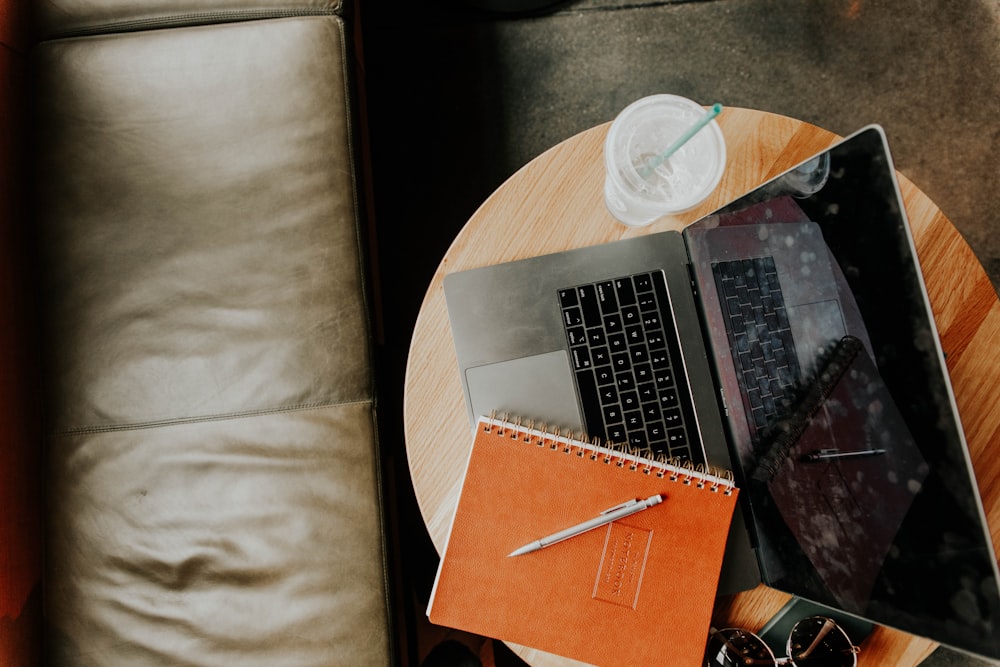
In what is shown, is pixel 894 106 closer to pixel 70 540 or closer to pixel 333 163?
pixel 333 163

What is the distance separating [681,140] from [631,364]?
0.30 meters

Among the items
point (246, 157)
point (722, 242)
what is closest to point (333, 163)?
point (246, 157)

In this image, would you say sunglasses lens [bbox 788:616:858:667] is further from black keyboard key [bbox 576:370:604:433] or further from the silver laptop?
black keyboard key [bbox 576:370:604:433]

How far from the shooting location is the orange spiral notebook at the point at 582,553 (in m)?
0.75

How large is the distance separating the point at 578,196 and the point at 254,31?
1.99 feet

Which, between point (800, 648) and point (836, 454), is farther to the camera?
point (800, 648)

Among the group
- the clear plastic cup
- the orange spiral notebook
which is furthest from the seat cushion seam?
the clear plastic cup

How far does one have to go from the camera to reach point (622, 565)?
75cm

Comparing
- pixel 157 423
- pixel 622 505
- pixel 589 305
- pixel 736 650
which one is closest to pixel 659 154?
pixel 589 305

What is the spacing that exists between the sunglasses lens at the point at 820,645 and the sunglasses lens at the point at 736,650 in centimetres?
4

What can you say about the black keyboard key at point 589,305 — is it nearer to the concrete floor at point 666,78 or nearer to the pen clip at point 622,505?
the pen clip at point 622,505

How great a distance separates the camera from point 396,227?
147 centimetres

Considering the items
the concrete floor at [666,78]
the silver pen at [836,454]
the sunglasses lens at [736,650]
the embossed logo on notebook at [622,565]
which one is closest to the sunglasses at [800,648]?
the sunglasses lens at [736,650]

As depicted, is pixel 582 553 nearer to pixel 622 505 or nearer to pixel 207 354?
pixel 622 505
